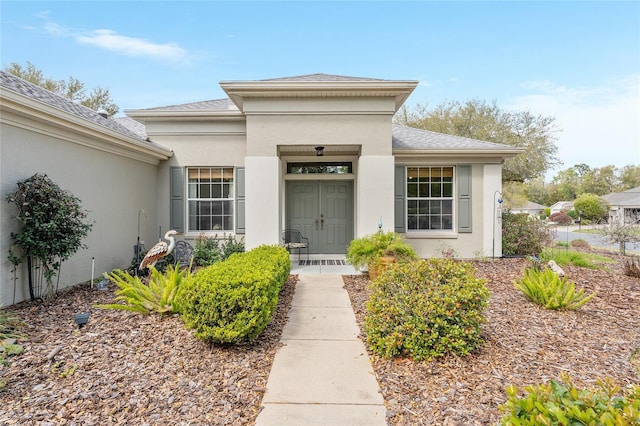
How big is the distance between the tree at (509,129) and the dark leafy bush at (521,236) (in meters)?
9.79

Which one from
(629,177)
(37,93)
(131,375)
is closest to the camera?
(131,375)

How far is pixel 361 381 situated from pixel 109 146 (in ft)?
23.7

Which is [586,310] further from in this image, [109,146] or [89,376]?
[109,146]

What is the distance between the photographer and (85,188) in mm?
6578

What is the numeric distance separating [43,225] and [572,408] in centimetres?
652

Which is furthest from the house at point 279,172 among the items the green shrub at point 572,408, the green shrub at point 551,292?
the green shrub at point 572,408

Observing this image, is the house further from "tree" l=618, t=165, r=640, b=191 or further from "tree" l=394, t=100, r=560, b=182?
"tree" l=618, t=165, r=640, b=191

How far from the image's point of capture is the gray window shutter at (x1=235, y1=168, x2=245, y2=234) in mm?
9023

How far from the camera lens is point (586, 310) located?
502 centimetres

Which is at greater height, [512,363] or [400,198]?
[400,198]

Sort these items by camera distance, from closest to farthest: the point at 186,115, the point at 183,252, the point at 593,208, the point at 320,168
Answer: the point at 183,252 → the point at 186,115 → the point at 320,168 → the point at 593,208

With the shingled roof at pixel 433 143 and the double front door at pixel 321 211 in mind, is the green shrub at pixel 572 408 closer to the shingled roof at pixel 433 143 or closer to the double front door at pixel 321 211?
the shingled roof at pixel 433 143

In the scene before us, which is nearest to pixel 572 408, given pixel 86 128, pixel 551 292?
pixel 551 292

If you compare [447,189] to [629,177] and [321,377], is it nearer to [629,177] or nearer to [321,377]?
[321,377]
